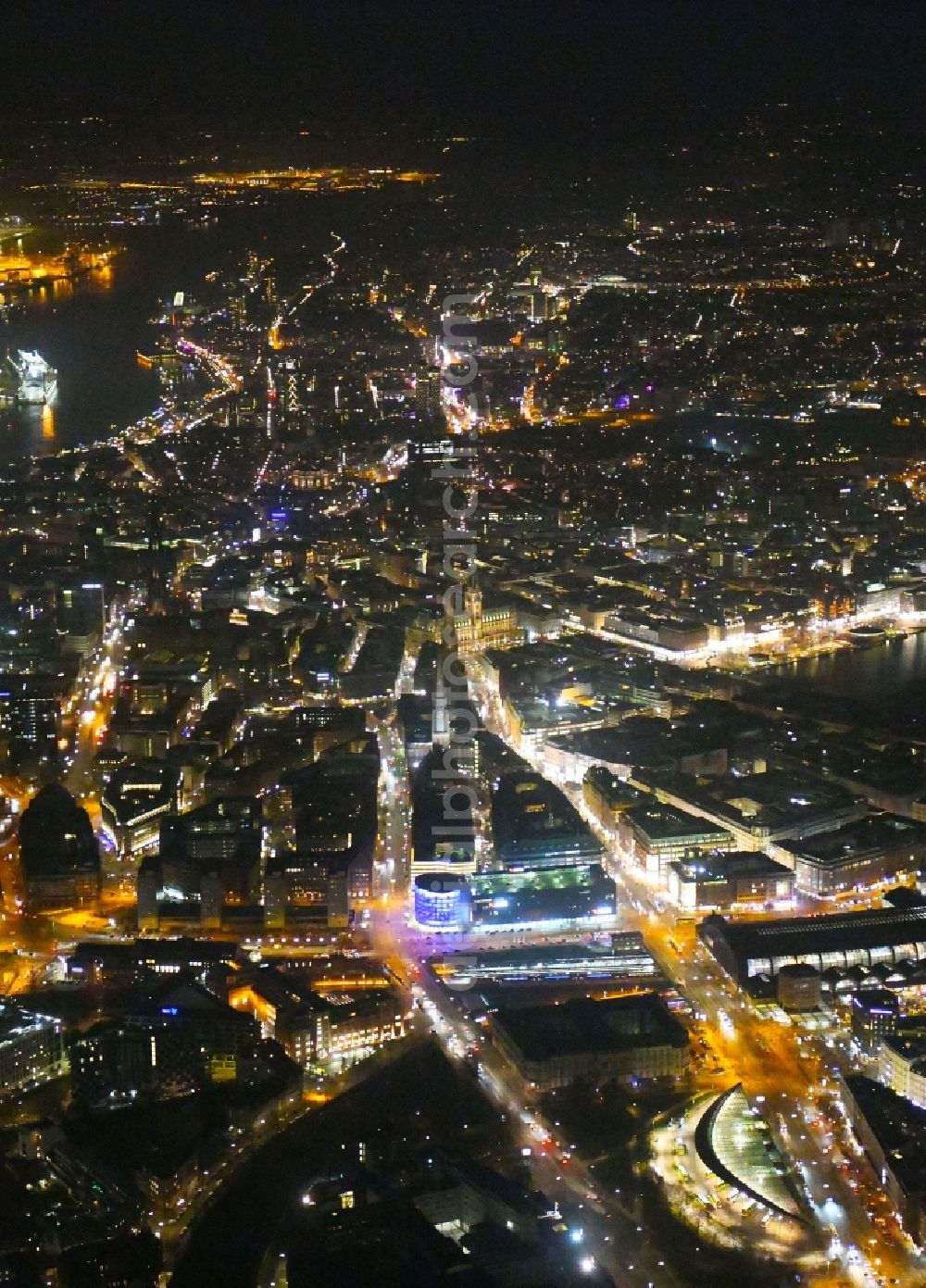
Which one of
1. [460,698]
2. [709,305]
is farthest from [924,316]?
[460,698]

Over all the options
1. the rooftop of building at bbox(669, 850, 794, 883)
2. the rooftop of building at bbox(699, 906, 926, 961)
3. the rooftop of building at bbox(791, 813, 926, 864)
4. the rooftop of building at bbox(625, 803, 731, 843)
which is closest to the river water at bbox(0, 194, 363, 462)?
the rooftop of building at bbox(625, 803, 731, 843)

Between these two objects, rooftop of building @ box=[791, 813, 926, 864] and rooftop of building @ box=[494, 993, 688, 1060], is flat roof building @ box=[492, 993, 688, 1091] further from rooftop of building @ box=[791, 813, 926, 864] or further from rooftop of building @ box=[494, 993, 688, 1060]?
rooftop of building @ box=[791, 813, 926, 864]

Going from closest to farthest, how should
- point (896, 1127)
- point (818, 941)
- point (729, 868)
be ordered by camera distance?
point (896, 1127), point (818, 941), point (729, 868)

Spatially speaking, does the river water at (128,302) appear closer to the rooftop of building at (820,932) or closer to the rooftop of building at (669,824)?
the rooftop of building at (669,824)

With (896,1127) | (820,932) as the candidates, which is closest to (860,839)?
(820,932)

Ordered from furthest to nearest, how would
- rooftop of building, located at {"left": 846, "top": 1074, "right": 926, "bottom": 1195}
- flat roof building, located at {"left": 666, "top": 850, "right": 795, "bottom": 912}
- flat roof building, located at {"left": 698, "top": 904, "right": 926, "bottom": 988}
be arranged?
1. flat roof building, located at {"left": 666, "top": 850, "right": 795, "bottom": 912}
2. flat roof building, located at {"left": 698, "top": 904, "right": 926, "bottom": 988}
3. rooftop of building, located at {"left": 846, "top": 1074, "right": 926, "bottom": 1195}

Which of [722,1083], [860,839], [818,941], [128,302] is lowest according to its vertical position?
[128,302]

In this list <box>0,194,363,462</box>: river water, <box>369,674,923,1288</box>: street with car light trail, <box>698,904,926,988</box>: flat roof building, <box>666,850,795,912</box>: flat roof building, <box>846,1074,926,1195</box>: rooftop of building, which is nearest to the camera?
<box>369,674,923,1288</box>: street with car light trail

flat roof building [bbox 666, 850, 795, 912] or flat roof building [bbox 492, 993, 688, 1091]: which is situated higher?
flat roof building [bbox 492, 993, 688, 1091]

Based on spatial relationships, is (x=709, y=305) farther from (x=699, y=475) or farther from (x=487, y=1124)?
(x=487, y=1124)

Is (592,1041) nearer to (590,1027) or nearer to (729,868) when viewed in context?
(590,1027)

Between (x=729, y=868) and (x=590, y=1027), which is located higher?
(x=590, y=1027)
